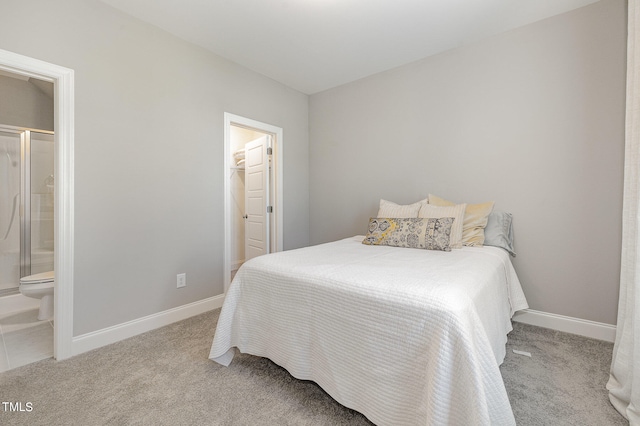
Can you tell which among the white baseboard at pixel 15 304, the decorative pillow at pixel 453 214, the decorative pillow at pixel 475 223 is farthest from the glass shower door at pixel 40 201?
the decorative pillow at pixel 475 223

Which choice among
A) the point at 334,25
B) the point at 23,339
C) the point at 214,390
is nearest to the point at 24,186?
the point at 23,339

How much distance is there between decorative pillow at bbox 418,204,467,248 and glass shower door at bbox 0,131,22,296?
435 centimetres

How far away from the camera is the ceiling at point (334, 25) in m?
2.10

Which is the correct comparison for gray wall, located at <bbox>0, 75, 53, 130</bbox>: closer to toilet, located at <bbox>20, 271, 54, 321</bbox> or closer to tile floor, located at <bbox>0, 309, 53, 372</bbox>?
toilet, located at <bbox>20, 271, 54, 321</bbox>

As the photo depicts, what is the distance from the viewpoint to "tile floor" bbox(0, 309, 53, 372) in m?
1.86

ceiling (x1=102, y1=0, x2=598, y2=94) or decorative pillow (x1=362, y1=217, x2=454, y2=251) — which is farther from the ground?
ceiling (x1=102, y1=0, x2=598, y2=94)

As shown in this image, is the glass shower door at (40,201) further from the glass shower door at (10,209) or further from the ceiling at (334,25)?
the ceiling at (334,25)

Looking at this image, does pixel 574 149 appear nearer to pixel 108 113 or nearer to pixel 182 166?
pixel 182 166

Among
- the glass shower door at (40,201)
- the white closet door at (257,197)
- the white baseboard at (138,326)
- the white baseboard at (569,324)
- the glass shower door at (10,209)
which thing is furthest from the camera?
the white closet door at (257,197)

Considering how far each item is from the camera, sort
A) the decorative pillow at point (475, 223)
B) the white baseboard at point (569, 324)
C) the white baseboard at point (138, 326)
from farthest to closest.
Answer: the decorative pillow at point (475, 223), the white baseboard at point (569, 324), the white baseboard at point (138, 326)

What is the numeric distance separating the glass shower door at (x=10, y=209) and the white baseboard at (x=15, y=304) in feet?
0.32

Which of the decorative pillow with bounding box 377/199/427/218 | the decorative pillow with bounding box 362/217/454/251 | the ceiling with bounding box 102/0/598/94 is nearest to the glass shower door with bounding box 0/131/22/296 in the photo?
the ceiling with bounding box 102/0/598/94

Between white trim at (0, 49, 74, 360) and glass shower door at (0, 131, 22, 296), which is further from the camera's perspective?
glass shower door at (0, 131, 22, 296)

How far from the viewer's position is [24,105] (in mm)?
2996
